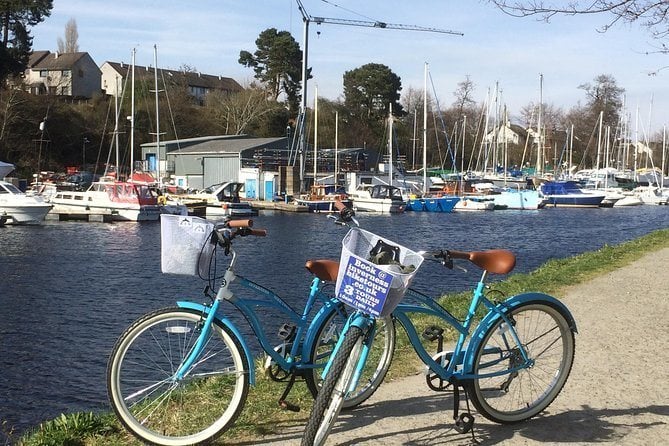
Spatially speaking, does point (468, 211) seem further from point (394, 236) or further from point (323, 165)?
point (394, 236)

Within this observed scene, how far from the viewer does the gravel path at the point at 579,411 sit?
4.68 meters

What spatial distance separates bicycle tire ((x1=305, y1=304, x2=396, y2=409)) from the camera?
16.2ft

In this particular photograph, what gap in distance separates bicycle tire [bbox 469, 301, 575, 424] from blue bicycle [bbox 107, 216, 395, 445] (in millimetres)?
713

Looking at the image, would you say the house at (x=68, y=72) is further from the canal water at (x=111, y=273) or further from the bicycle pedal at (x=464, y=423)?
the bicycle pedal at (x=464, y=423)

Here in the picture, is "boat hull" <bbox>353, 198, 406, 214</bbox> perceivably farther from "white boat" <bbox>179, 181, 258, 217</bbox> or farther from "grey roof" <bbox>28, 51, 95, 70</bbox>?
"grey roof" <bbox>28, 51, 95, 70</bbox>

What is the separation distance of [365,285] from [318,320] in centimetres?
106

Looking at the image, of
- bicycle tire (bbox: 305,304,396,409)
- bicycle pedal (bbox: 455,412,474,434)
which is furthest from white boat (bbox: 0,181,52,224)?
bicycle pedal (bbox: 455,412,474,434)

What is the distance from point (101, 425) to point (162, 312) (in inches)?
45.0

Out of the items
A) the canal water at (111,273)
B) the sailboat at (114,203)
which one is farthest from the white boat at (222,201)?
the sailboat at (114,203)

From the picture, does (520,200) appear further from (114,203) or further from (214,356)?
(214,356)

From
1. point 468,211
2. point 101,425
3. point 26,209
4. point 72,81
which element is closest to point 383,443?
point 101,425

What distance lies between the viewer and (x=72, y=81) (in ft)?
290

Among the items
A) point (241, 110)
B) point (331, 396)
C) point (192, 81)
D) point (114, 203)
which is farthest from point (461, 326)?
point (192, 81)

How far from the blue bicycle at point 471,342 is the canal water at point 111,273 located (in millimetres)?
4712
